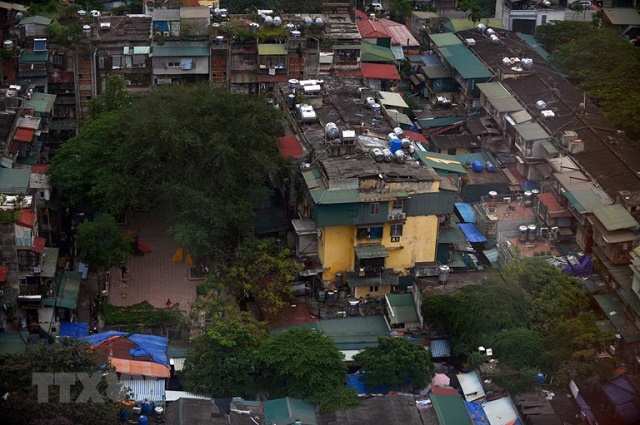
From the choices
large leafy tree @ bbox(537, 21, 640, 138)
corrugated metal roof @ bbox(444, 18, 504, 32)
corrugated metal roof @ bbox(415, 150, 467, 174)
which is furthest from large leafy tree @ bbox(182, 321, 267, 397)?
corrugated metal roof @ bbox(444, 18, 504, 32)

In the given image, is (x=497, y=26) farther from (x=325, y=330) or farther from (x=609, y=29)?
(x=325, y=330)

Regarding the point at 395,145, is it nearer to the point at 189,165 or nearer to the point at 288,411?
the point at 189,165

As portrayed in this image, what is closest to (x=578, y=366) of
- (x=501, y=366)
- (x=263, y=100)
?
(x=501, y=366)

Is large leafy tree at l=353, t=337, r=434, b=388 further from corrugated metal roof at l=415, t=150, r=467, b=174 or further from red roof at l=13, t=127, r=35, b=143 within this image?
red roof at l=13, t=127, r=35, b=143

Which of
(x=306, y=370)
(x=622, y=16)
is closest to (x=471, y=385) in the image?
(x=306, y=370)

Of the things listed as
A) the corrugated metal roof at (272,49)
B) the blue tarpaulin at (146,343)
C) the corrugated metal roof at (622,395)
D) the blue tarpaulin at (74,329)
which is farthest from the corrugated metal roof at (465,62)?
the blue tarpaulin at (74,329)
